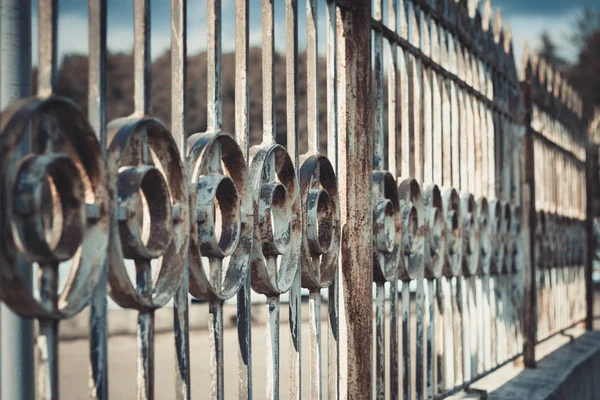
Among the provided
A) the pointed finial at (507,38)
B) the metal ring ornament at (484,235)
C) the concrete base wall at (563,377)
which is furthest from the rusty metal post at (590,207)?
the metal ring ornament at (484,235)

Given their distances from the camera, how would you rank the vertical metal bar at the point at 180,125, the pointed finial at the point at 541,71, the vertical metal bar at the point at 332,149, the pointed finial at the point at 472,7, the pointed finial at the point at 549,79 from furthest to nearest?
1. the pointed finial at the point at 549,79
2. the pointed finial at the point at 541,71
3. the pointed finial at the point at 472,7
4. the vertical metal bar at the point at 332,149
5. the vertical metal bar at the point at 180,125

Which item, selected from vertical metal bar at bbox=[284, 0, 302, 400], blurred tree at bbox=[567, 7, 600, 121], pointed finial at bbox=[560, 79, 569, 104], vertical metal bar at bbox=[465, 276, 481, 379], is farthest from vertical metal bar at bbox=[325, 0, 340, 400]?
blurred tree at bbox=[567, 7, 600, 121]

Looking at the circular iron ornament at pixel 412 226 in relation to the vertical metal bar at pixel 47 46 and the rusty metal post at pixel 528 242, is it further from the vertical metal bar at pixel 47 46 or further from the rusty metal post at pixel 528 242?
the rusty metal post at pixel 528 242

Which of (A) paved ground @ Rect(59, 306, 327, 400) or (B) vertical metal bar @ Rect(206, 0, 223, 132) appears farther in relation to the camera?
(A) paved ground @ Rect(59, 306, 327, 400)

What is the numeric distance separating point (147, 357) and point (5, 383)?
0.25m

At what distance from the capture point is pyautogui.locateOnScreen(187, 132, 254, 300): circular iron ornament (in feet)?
5.28

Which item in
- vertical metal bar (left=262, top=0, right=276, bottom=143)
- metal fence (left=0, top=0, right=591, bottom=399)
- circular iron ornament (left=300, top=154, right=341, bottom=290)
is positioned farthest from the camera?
circular iron ornament (left=300, top=154, right=341, bottom=290)

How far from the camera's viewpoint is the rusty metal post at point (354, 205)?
2273 millimetres

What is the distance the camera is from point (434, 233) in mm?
3055

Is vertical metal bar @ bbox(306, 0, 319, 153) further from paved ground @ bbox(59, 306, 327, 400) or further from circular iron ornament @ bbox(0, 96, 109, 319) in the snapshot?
paved ground @ bbox(59, 306, 327, 400)

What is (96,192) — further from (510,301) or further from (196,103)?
(196,103)

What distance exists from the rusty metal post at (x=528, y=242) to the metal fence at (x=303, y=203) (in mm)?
13

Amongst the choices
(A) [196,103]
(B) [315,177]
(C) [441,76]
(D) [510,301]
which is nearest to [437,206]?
(C) [441,76]

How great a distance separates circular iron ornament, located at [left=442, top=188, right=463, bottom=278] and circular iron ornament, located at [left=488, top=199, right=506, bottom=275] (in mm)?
624
